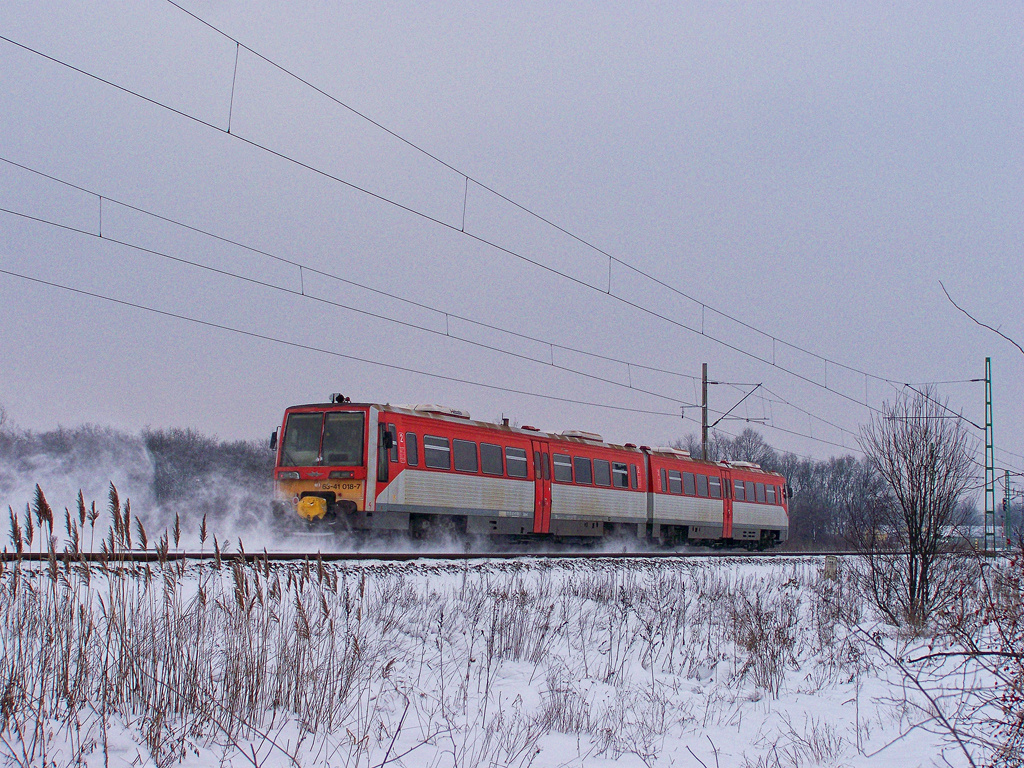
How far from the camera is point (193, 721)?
5.22 meters

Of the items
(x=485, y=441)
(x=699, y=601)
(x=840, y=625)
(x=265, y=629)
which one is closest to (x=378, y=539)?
(x=485, y=441)

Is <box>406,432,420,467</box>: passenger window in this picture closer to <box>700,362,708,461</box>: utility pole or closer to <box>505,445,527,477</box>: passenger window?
<box>505,445,527,477</box>: passenger window

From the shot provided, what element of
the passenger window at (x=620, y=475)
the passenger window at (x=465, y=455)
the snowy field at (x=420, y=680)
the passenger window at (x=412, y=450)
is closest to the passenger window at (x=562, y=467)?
the passenger window at (x=620, y=475)

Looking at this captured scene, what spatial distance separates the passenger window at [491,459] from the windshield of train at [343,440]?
3069 mm

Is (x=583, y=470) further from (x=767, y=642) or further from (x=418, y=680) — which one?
(x=418, y=680)

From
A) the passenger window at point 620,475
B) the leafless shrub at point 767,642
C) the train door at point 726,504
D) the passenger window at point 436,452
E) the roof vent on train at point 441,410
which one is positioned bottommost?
the leafless shrub at point 767,642

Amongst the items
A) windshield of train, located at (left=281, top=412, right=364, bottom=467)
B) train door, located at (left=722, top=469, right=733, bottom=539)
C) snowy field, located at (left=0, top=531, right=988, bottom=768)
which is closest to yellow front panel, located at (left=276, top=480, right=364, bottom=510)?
windshield of train, located at (left=281, top=412, right=364, bottom=467)

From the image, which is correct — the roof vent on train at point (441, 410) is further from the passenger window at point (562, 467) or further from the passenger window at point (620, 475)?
the passenger window at point (620, 475)

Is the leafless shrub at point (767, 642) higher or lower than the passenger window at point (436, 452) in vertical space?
lower

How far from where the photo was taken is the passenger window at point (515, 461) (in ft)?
Answer: 65.5

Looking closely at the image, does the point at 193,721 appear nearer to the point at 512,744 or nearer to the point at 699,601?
the point at 512,744

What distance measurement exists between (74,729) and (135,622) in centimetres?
85

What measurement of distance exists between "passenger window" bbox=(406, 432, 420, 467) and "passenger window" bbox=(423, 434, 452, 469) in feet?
0.69

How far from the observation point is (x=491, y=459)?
1945 centimetres
